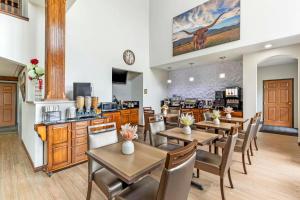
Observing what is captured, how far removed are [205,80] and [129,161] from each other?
617 cm

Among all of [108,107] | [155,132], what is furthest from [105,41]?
[155,132]

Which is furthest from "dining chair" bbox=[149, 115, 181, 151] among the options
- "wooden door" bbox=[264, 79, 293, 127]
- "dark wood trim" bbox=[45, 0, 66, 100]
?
"wooden door" bbox=[264, 79, 293, 127]

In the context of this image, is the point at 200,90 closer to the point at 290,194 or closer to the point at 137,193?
the point at 290,194

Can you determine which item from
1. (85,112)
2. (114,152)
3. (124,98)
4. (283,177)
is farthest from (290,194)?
(124,98)

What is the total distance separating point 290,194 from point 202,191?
4.06 feet

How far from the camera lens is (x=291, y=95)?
5.90 meters

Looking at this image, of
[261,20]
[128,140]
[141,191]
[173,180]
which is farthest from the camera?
[261,20]

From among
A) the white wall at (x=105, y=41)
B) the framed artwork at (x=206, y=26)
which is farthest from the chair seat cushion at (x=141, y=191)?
the framed artwork at (x=206, y=26)

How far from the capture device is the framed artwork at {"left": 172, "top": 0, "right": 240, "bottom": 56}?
4.37 metres

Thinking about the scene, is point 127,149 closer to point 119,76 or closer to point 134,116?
point 134,116

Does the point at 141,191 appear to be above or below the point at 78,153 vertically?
above

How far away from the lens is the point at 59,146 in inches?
103

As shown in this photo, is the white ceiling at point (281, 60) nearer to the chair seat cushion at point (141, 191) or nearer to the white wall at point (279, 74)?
the white wall at point (279, 74)

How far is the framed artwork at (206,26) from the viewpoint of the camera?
4.37m
